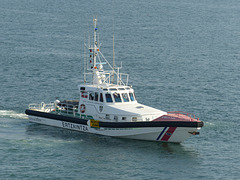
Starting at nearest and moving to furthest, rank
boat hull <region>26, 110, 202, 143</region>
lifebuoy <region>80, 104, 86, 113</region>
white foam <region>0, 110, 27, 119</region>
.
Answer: boat hull <region>26, 110, 202, 143</region> → lifebuoy <region>80, 104, 86, 113</region> → white foam <region>0, 110, 27, 119</region>

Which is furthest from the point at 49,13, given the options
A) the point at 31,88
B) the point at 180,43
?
the point at 31,88

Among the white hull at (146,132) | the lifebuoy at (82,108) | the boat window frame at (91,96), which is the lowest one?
the white hull at (146,132)

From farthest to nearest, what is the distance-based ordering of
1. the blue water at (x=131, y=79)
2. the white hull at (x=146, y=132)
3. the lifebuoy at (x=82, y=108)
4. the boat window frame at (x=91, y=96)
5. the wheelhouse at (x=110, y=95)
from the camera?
the lifebuoy at (x=82, y=108)
the boat window frame at (x=91, y=96)
the wheelhouse at (x=110, y=95)
the white hull at (x=146, y=132)
the blue water at (x=131, y=79)

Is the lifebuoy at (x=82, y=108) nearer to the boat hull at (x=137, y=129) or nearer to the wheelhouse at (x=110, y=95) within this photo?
the wheelhouse at (x=110, y=95)

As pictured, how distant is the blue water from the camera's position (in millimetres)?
39531

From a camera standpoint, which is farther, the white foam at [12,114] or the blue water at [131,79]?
the white foam at [12,114]

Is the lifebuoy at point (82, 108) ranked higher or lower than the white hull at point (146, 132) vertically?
higher

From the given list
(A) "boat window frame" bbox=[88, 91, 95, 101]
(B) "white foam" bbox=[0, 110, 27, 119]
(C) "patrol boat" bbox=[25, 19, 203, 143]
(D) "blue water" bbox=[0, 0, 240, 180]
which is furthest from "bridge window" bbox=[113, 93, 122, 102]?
(B) "white foam" bbox=[0, 110, 27, 119]

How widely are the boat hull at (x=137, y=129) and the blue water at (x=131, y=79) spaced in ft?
2.15

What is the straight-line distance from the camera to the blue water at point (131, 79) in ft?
130

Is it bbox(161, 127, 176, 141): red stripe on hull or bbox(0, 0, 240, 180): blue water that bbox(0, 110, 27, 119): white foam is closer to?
bbox(0, 0, 240, 180): blue water

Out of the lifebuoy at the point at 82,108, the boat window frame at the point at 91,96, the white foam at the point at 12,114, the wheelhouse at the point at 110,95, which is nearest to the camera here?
the wheelhouse at the point at 110,95

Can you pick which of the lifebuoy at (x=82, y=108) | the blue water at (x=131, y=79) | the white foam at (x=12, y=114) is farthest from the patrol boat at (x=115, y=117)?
the white foam at (x=12, y=114)

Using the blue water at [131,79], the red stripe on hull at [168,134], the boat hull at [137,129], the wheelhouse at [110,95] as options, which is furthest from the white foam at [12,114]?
the red stripe on hull at [168,134]
